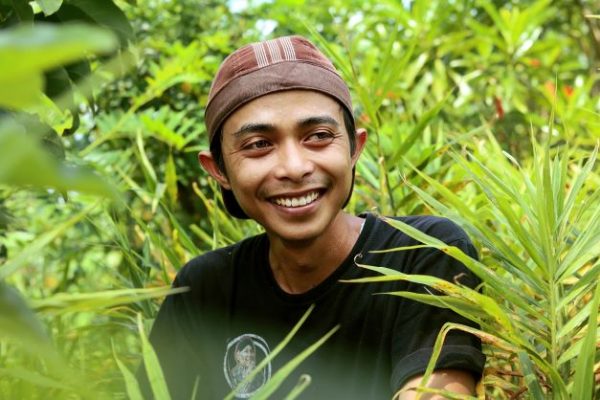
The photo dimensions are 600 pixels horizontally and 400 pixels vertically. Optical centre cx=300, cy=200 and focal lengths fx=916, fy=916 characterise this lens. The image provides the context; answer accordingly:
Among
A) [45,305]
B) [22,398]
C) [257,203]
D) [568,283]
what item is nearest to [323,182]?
[257,203]

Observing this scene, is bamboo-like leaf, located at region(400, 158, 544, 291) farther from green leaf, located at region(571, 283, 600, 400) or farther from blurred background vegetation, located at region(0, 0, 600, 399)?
green leaf, located at region(571, 283, 600, 400)

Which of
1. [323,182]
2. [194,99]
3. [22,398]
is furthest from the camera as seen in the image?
[194,99]

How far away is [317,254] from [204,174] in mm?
1683

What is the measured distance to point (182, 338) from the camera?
1.89 meters

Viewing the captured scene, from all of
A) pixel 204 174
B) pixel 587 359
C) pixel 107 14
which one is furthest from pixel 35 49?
pixel 204 174

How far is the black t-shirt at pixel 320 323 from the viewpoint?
4.98ft

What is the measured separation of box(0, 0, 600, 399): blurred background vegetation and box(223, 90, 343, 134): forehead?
22 cm

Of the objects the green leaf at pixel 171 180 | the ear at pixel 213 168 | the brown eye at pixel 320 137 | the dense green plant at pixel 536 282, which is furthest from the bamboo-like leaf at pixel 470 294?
the green leaf at pixel 171 180

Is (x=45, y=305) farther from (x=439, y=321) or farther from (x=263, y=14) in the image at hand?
(x=263, y=14)

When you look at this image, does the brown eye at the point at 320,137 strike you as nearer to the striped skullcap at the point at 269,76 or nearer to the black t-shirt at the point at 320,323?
the striped skullcap at the point at 269,76

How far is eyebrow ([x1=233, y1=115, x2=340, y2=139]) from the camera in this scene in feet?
5.40

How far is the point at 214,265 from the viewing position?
1921 mm

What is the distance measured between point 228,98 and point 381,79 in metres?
0.72

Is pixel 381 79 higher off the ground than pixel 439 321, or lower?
higher
